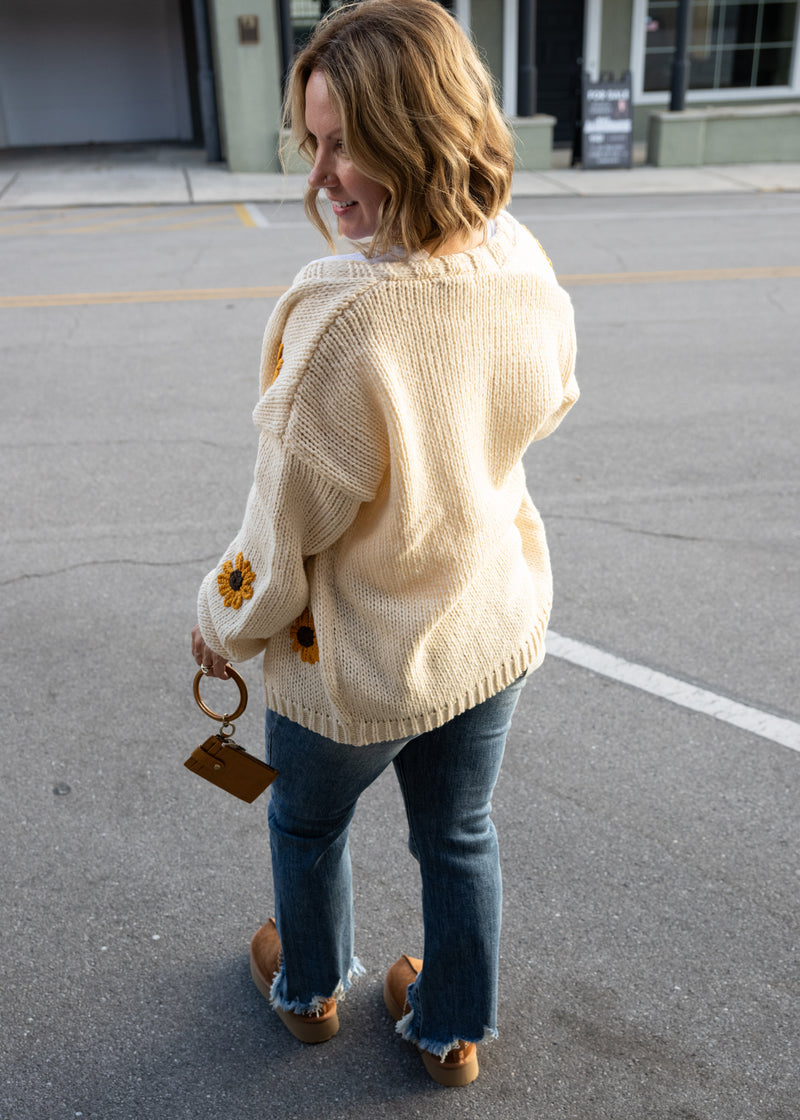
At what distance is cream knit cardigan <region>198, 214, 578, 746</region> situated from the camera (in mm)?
1423

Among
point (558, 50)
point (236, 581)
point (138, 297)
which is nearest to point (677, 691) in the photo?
point (236, 581)

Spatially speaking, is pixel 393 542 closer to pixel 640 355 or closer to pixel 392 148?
pixel 392 148

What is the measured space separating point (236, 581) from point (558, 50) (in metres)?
18.8

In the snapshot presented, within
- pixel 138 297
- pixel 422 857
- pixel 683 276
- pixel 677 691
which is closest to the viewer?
pixel 422 857

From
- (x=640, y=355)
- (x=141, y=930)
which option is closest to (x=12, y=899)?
(x=141, y=930)

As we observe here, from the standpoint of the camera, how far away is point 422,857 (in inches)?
74.9

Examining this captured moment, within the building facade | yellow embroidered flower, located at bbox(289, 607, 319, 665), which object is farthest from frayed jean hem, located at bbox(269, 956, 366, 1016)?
the building facade

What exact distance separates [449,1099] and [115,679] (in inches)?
71.8

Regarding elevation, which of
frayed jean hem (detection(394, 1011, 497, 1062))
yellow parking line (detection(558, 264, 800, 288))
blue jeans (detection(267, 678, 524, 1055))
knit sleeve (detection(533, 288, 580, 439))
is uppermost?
knit sleeve (detection(533, 288, 580, 439))

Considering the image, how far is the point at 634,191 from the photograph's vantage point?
14062 millimetres

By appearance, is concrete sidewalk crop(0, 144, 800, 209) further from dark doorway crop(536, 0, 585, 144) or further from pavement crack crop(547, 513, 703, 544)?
pavement crack crop(547, 513, 703, 544)

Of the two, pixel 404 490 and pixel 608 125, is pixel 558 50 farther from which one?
pixel 404 490

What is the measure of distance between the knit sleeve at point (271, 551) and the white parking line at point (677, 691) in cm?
193

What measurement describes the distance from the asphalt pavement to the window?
542 inches
